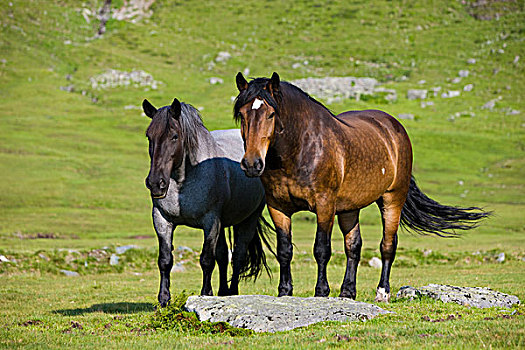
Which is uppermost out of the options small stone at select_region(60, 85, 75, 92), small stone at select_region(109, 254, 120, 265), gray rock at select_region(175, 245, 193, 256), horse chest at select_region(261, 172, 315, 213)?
small stone at select_region(60, 85, 75, 92)

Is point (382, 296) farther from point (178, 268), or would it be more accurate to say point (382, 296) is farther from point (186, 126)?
point (178, 268)

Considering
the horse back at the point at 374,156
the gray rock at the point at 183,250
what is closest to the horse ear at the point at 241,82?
the horse back at the point at 374,156

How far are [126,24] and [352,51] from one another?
40.9 metres

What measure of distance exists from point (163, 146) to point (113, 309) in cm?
397

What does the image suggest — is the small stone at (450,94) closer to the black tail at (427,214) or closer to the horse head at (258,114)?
the black tail at (427,214)

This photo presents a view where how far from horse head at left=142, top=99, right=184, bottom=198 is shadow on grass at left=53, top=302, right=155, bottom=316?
3.00 meters

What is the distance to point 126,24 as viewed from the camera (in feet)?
365

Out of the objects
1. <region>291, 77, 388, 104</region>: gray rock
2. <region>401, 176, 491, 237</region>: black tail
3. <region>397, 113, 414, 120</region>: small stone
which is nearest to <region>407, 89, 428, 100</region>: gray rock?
<region>291, 77, 388, 104</region>: gray rock

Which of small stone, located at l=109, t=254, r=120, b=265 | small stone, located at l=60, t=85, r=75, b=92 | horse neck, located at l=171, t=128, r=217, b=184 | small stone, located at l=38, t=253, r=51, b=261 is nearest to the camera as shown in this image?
horse neck, located at l=171, t=128, r=217, b=184

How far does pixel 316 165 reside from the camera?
9.16 meters

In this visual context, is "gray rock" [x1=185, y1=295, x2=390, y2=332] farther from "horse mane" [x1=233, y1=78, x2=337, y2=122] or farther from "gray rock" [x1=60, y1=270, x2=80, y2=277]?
"gray rock" [x1=60, y1=270, x2=80, y2=277]

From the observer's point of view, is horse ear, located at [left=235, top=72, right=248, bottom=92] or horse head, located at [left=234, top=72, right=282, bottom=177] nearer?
horse head, located at [left=234, top=72, right=282, bottom=177]

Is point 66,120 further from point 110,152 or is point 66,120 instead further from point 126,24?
point 126,24

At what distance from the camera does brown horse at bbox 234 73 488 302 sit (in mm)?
8617
